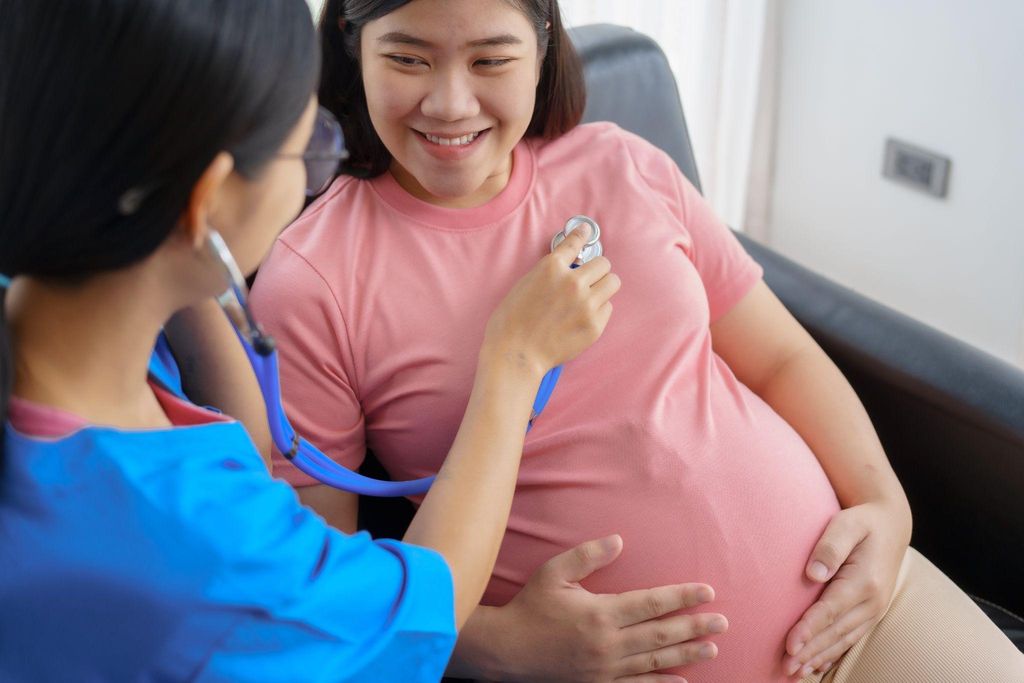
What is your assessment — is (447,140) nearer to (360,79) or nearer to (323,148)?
(360,79)

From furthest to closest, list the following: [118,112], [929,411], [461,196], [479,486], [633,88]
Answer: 1. [633,88]
2. [929,411]
3. [461,196]
4. [479,486]
5. [118,112]

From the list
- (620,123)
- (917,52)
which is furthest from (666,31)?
(620,123)

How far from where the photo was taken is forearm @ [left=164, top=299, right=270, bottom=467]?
1162 millimetres

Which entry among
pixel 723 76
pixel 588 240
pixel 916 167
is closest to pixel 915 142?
pixel 916 167

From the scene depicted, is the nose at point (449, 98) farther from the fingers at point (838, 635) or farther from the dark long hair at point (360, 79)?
the fingers at point (838, 635)

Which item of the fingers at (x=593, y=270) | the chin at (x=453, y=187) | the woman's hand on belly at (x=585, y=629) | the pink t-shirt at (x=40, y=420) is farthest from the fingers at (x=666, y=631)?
the pink t-shirt at (x=40, y=420)

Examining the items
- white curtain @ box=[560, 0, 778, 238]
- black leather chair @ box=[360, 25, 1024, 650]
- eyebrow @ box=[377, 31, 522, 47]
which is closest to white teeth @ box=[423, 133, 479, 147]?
eyebrow @ box=[377, 31, 522, 47]

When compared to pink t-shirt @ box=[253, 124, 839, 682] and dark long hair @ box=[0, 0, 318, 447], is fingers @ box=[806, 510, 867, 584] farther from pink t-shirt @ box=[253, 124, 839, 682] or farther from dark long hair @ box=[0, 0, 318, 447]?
dark long hair @ box=[0, 0, 318, 447]

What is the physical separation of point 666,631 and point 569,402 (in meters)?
0.29

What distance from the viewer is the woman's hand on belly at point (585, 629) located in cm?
125

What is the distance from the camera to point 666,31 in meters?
2.67

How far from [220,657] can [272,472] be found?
418 mm

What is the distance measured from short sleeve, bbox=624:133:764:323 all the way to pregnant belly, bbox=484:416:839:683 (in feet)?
0.82

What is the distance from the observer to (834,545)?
53.2 inches
